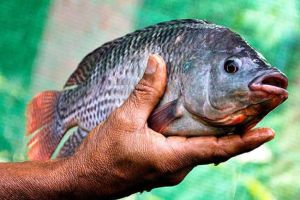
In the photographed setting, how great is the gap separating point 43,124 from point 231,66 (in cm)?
136

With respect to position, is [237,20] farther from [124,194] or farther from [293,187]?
[124,194]

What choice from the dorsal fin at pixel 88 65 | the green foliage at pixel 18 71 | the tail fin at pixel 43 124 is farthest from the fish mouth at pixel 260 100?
the green foliage at pixel 18 71

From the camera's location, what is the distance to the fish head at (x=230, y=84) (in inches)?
91.2

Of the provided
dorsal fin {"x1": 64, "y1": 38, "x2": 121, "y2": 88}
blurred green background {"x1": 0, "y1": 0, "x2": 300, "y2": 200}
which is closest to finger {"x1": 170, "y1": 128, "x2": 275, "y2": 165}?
dorsal fin {"x1": 64, "y1": 38, "x2": 121, "y2": 88}

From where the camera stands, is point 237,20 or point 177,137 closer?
point 177,137

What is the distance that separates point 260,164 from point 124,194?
95.9 inches

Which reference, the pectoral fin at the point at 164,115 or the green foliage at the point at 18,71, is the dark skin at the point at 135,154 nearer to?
the pectoral fin at the point at 164,115

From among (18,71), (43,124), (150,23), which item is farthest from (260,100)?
(18,71)

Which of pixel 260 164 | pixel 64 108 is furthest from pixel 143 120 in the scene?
pixel 260 164

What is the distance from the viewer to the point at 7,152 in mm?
5375

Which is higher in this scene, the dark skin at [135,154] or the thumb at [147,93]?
the thumb at [147,93]

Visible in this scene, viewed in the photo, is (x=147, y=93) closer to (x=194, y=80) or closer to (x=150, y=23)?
(x=194, y=80)

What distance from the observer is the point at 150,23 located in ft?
17.1

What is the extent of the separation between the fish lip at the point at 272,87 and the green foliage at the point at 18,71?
328cm
